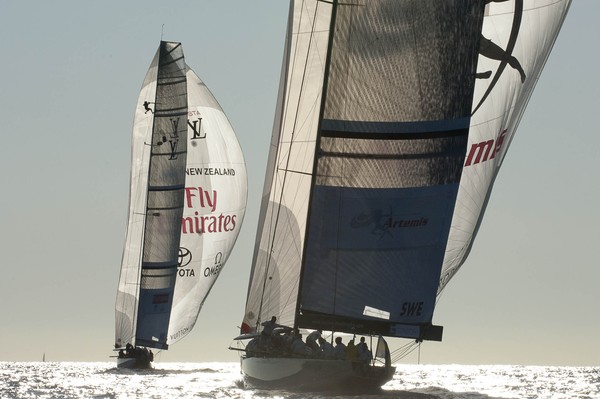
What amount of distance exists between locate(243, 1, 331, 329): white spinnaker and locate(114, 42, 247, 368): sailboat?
18.0 m

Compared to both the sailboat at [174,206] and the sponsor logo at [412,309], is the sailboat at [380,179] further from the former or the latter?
the sailboat at [174,206]

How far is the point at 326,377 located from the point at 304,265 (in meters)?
2.62

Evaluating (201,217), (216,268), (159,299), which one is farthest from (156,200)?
(159,299)

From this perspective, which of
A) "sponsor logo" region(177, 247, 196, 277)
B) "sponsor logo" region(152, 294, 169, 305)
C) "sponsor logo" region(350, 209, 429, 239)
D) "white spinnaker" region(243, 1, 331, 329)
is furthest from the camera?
"sponsor logo" region(177, 247, 196, 277)

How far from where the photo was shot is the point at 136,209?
5412 cm

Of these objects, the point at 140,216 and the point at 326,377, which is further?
the point at 140,216

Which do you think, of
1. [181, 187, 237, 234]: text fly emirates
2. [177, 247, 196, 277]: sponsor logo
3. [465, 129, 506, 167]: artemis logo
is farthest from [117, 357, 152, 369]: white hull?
[465, 129, 506, 167]: artemis logo

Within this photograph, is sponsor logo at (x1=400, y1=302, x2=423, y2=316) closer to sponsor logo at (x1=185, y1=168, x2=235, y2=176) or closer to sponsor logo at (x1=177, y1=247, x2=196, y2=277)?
sponsor logo at (x1=177, y1=247, x2=196, y2=277)

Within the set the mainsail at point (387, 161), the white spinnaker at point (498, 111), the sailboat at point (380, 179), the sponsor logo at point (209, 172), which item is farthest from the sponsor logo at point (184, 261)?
the mainsail at point (387, 161)

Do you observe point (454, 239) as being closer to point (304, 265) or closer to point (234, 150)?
point (304, 265)

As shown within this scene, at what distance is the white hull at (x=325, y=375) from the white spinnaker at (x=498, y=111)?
6.66 m

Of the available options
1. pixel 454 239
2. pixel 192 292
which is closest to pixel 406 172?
pixel 454 239

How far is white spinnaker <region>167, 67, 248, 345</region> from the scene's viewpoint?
2117 inches

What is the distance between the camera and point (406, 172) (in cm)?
3139
